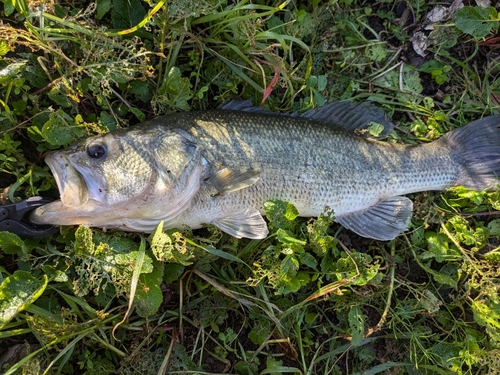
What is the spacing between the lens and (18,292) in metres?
2.40

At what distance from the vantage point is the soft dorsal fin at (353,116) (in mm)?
3137

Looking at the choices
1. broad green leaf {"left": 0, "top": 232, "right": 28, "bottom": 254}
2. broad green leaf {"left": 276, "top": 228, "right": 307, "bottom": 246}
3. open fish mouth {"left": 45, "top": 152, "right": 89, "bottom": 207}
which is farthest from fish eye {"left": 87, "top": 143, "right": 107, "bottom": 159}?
broad green leaf {"left": 276, "top": 228, "right": 307, "bottom": 246}

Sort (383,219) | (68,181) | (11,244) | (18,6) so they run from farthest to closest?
(383,219)
(18,6)
(11,244)
(68,181)

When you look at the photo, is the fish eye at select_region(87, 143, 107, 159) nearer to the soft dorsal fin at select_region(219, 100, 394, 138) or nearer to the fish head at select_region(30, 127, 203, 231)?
the fish head at select_region(30, 127, 203, 231)

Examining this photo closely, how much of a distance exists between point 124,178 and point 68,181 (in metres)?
0.31

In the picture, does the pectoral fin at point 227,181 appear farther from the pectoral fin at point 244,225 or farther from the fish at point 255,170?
the pectoral fin at point 244,225

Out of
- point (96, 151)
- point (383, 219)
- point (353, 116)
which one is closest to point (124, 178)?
point (96, 151)

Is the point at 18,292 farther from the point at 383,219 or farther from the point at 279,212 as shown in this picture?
the point at 383,219

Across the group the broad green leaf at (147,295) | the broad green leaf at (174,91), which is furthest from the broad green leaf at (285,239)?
the broad green leaf at (174,91)

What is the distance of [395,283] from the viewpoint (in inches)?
127

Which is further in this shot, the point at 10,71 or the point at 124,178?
the point at 10,71

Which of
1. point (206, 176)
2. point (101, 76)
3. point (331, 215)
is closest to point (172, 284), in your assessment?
point (206, 176)

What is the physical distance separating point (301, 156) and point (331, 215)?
49 cm

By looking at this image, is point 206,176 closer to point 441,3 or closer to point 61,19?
point 61,19
